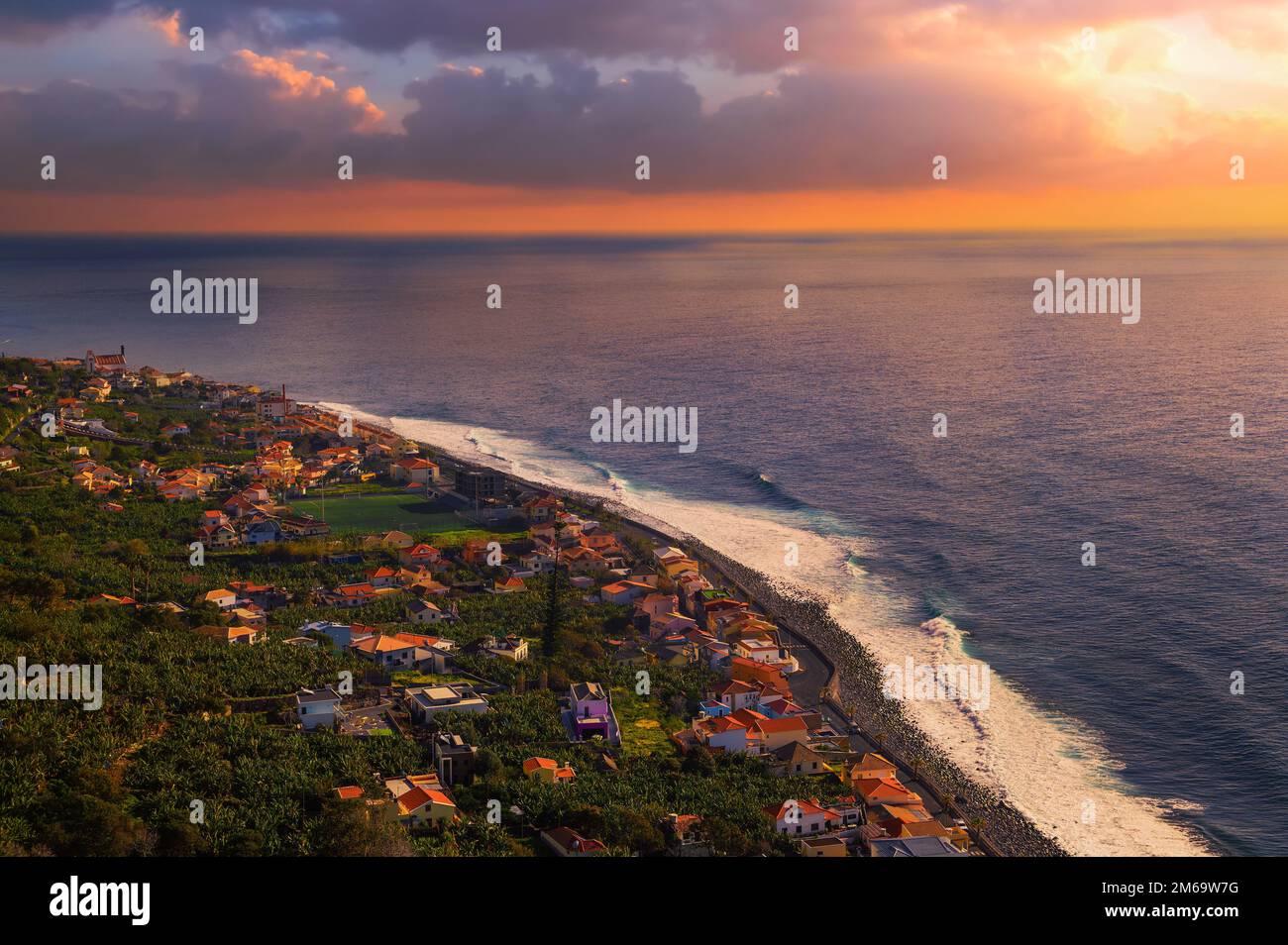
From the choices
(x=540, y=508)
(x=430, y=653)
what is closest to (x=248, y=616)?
(x=430, y=653)

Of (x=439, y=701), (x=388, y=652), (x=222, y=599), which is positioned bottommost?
(x=439, y=701)

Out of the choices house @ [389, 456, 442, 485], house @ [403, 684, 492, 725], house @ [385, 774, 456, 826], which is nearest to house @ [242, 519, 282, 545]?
house @ [389, 456, 442, 485]

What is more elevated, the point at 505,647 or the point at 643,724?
the point at 505,647

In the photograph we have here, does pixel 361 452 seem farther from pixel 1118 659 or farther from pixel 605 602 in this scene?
pixel 1118 659

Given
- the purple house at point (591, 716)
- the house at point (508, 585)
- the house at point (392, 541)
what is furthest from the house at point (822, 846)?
the house at point (392, 541)

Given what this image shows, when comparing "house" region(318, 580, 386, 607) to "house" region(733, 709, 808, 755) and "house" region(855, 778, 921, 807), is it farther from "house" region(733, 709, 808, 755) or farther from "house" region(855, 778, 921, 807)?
"house" region(855, 778, 921, 807)

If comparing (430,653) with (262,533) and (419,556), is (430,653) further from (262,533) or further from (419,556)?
(262,533)
